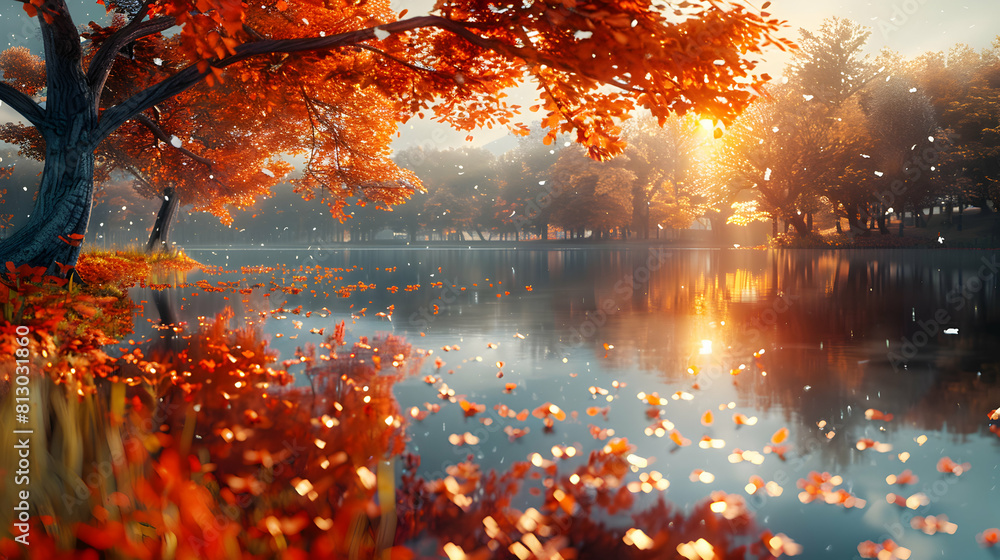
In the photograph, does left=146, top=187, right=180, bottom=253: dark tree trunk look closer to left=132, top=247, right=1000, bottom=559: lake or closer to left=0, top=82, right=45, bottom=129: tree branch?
left=132, top=247, right=1000, bottom=559: lake

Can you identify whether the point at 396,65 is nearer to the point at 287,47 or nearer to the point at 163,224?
the point at 287,47

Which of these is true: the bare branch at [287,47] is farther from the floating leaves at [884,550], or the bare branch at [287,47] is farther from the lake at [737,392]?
the floating leaves at [884,550]

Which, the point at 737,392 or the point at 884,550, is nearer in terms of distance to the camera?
the point at 884,550

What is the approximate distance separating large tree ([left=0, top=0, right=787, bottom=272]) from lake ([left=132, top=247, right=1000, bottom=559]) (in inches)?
125

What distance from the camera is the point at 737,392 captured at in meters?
6.50

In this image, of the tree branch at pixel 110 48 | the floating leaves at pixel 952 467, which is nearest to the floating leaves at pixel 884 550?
the floating leaves at pixel 952 467

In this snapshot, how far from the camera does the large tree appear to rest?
279 inches

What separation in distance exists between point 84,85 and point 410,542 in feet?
38.1

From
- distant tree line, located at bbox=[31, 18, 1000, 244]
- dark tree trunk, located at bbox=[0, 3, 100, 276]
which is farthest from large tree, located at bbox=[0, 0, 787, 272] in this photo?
distant tree line, located at bbox=[31, 18, 1000, 244]

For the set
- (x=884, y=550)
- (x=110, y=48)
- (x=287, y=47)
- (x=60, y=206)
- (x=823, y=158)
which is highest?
(x=823, y=158)

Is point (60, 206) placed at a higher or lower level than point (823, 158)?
lower

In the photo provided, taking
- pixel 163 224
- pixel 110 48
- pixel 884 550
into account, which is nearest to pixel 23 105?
pixel 110 48

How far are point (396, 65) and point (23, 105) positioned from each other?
21.5ft

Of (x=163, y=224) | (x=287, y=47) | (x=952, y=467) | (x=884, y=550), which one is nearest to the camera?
(x=884, y=550)
